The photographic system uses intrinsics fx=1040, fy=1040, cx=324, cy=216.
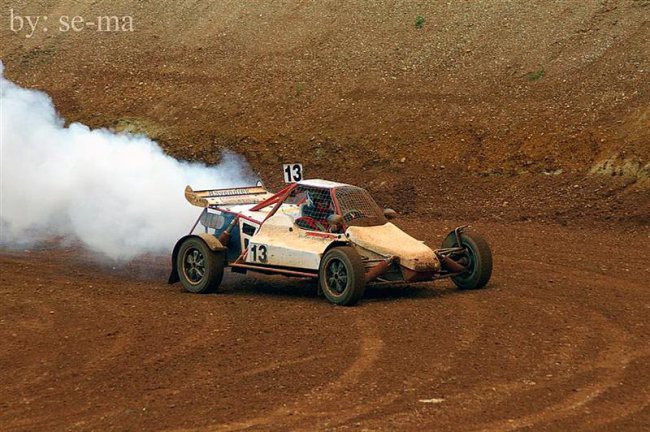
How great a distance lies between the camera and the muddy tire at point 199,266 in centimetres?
1464

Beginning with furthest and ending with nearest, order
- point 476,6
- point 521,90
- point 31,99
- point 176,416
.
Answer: point 476,6 → point 521,90 → point 31,99 → point 176,416

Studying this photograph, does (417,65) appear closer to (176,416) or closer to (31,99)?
(31,99)

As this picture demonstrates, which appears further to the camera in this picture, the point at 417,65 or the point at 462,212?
the point at 417,65

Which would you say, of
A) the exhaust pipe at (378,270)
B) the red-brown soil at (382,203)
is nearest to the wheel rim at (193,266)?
the red-brown soil at (382,203)

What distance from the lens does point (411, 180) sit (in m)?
24.7

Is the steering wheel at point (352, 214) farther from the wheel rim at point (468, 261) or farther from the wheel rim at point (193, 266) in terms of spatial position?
the wheel rim at point (193, 266)

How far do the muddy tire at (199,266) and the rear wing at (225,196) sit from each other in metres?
0.88

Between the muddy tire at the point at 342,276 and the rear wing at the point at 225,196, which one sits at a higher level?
the rear wing at the point at 225,196

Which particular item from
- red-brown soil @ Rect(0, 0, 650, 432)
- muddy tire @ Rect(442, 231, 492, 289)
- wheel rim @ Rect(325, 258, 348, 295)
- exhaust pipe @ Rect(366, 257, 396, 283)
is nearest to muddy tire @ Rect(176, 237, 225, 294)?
red-brown soil @ Rect(0, 0, 650, 432)

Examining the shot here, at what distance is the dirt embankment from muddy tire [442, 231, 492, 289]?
712cm

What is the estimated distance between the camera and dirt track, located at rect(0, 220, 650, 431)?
8.80 meters

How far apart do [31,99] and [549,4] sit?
15.8 m

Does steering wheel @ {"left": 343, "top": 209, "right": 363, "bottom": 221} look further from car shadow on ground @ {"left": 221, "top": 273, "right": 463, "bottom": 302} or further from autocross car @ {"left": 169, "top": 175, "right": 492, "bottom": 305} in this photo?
car shadow on ground @ {"left": 221, "top": 273, "right": 463, "bottom": 302}

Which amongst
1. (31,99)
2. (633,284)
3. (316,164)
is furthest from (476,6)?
(633,284)
